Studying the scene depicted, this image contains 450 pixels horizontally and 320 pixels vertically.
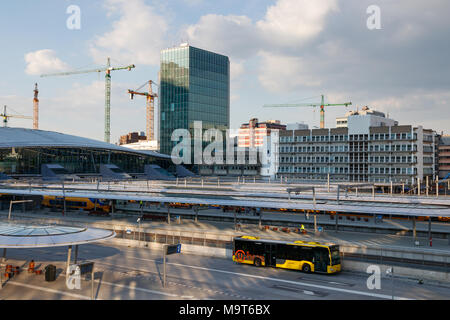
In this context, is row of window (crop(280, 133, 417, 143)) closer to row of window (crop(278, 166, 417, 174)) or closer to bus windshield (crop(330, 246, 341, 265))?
row of window (crop(278, 166, 417, 174))

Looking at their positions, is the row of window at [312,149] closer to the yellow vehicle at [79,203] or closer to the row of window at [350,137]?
the row of window at [350,137]

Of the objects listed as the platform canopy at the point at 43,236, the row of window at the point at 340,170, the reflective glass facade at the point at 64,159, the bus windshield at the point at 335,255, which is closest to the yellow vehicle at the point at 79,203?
the reflective glass facade at the point at 64,159

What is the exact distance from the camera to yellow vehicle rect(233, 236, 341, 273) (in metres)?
33.4

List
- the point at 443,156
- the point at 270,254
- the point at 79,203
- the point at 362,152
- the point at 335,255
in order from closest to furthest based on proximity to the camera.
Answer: the point at 335,255, the point at 270,254, the point at 79,203, the point at 362,152, the point at 443,156

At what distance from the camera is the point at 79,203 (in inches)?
2739

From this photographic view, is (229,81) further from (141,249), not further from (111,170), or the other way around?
(141,249)

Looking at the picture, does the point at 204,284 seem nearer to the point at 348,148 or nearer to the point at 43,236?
the point at 43,236

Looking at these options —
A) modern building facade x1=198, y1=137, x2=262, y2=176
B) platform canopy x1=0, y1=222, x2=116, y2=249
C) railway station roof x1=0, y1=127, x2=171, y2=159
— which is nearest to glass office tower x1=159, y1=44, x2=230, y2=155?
modern building facade x1=198, y1=137, x2=262, y2=176

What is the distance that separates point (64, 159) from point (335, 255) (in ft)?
292

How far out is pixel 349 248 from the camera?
35.6 metres

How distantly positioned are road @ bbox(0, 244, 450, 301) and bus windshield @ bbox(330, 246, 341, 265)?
42.3 inches

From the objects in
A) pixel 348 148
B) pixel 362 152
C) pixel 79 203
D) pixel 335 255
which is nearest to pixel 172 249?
pixel 335 255
